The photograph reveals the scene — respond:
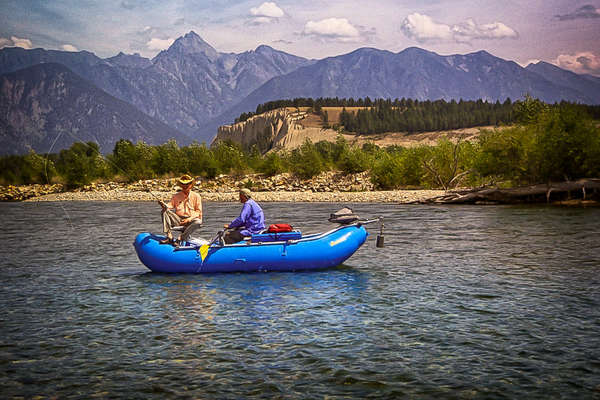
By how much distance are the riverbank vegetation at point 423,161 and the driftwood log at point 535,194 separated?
79.3 inches

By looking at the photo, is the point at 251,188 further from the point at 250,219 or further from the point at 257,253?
the point at 257,253

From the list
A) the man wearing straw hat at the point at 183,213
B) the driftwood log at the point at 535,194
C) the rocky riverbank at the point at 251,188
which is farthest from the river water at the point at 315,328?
the rocky riverbank at the point at 251,188

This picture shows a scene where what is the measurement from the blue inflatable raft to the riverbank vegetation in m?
5.22

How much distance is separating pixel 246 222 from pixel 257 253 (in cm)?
84

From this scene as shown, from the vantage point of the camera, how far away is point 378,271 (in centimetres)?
1429

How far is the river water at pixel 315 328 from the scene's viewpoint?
681cm

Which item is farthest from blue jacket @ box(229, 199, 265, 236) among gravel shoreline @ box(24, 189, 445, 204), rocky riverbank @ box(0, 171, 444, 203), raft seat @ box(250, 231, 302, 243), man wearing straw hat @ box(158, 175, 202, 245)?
rocky riverbank @ box(0, 171, 444, 203)

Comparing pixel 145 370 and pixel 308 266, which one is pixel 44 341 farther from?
pixel 308 266

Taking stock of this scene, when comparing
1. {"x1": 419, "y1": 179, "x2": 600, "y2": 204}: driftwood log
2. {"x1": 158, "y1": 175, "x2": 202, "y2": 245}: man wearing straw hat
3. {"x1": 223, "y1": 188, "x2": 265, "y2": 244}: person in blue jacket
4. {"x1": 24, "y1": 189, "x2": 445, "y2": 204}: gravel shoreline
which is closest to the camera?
{"x1": 158, "y1": 175, "x2": 202, "y2": 245}: man wearing straw hat

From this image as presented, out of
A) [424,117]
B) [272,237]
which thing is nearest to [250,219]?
[272,237]

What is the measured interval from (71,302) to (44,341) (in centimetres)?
270

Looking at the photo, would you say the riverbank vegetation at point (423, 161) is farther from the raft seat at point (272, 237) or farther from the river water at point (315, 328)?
the river water at point (315, 328)

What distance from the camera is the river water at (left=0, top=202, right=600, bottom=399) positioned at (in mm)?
6809

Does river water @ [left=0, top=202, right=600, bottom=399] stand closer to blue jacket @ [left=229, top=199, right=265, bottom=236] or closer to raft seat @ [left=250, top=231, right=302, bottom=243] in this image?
raft seat @ [left=250, top=231, right=302, bottom=243]
